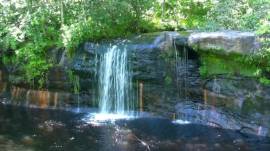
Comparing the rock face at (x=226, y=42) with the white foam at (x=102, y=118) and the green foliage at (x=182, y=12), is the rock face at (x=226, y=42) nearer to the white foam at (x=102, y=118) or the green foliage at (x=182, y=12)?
the white foam at (x=102, y=118)

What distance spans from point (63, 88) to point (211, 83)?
15.7 ft

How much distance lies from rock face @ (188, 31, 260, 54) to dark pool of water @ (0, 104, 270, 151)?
216cm

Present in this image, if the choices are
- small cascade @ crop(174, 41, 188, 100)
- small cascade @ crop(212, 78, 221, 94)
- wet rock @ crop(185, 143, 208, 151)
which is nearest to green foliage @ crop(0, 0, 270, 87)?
small cascade @ crop(174, 41, 188, 100)

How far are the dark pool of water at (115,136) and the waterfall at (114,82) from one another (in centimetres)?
93

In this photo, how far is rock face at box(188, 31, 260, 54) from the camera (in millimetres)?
11672

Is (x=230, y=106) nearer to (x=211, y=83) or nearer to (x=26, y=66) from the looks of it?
(x=211, y=83)

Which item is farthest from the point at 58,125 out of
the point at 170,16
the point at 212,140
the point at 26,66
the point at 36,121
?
the point at 170,16

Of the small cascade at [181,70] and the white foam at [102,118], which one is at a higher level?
the small cascade at [181,70]

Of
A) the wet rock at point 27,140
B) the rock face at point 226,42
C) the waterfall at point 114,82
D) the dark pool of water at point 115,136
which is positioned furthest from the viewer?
the waterfall at point 114,82

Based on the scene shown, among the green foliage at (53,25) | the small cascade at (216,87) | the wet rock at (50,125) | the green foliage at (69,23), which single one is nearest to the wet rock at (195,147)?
the small cascade at (216,87)

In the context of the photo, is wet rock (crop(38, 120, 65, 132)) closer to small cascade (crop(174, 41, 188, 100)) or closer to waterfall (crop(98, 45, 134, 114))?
waterfall (crop(98, 45, 134, 114))

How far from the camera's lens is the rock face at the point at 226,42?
1167cm

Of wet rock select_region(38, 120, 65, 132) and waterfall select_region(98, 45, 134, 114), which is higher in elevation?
waterfall select_region(98, 45, 134, 114)

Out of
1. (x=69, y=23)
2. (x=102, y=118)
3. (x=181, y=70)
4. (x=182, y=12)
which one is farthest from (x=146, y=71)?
(x=182, y=12)
